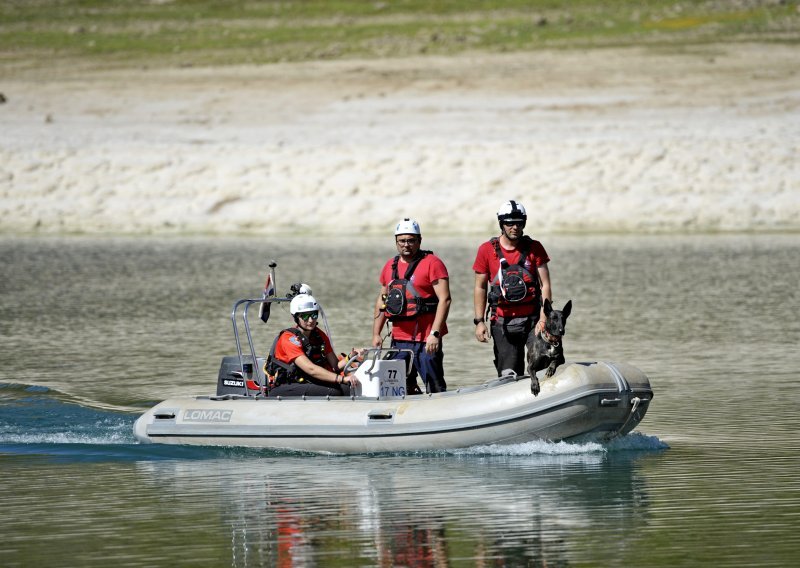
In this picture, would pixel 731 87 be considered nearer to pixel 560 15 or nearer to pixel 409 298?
pixel 560 15

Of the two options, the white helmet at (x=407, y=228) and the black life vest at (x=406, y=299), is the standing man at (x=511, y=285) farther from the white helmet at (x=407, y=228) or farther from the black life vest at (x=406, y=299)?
the white helmet at (x=407, y=228)

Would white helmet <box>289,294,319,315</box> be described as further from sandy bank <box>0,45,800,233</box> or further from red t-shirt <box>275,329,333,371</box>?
sandy bank <box>0,45,800,233</box>

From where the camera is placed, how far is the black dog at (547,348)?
11914mm

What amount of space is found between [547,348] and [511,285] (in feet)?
2.96

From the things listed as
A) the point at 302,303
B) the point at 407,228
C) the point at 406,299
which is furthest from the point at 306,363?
the point at 407,228

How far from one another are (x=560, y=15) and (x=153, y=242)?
31512 millimetres

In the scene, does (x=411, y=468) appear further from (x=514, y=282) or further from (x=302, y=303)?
(x=514, y=282)

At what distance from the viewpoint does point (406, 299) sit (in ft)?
43.6

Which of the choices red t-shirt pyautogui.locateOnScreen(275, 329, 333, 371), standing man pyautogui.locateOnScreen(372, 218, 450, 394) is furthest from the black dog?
red t-shirt pyautogui.locateOnScreen(275, 329, 333, 371)

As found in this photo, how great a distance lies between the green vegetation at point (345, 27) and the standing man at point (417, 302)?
1646 inches

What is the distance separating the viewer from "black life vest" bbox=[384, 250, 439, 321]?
522 inches

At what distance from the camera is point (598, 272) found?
2741cm

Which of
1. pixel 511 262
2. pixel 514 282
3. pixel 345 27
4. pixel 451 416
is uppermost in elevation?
pixel 345 27

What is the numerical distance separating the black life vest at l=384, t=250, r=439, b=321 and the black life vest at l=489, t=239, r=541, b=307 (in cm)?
57
